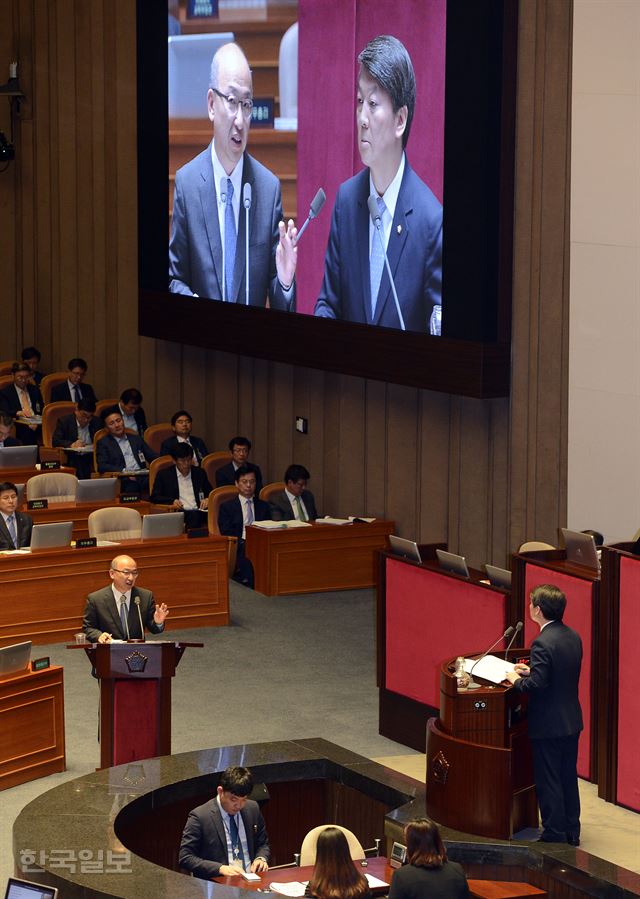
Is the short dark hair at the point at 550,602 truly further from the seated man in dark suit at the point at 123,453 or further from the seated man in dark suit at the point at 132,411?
the seated man in dark suit at the point at 132,411

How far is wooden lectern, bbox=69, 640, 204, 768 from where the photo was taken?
7996 millimetres

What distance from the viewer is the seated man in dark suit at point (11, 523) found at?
1122cm

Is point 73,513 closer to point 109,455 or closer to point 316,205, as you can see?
point 109,455

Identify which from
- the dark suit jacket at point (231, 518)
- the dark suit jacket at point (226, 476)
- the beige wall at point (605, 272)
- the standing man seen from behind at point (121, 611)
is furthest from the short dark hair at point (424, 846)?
the dark suit jacket at point (226, 476)

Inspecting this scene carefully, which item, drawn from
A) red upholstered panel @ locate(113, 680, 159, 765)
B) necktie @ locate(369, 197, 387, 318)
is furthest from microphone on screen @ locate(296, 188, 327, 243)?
red upholstered panel @ locate(113, 680, 159, 765)

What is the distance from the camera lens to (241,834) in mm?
6617

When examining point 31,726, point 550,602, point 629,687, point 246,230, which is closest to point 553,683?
point 550,602

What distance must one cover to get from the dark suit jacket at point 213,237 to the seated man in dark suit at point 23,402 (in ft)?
7.48

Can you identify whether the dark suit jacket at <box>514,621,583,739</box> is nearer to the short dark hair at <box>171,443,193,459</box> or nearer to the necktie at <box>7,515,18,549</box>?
the necktie at <box>7,515,18,549</box>

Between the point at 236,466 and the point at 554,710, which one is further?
the point at 236,466

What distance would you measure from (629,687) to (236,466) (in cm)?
638

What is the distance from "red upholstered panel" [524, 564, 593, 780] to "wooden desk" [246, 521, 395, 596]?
4.39 metres

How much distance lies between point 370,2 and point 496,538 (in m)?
4.26

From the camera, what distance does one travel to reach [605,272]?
1099cm
